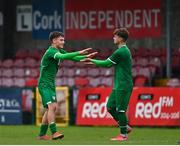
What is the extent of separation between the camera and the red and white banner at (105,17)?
1051 inches

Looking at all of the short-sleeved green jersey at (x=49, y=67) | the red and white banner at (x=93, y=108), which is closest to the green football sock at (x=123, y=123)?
the short-sleeved green jersey at (x=49, y=67)

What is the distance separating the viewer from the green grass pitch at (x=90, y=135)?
16.3 meters

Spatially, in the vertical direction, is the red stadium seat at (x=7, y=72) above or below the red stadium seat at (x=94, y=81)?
above

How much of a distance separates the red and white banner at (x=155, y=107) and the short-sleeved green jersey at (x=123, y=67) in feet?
15.8

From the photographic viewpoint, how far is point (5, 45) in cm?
3014

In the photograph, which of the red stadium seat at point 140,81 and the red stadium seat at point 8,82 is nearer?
the red stadium seat at point 140,81

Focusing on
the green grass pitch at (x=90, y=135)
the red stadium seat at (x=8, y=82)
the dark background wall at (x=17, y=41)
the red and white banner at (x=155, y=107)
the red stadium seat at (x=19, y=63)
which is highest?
the dark background wall at (x=17, y=41)

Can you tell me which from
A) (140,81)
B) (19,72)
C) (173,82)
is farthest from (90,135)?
(19,72)

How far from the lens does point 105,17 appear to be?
89.7 feet

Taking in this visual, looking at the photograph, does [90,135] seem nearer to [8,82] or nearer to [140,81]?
[140,81]

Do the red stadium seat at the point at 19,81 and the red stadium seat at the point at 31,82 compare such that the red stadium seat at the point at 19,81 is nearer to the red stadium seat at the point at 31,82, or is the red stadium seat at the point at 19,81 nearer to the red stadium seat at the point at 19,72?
the red stadium seat at the point at 19,72

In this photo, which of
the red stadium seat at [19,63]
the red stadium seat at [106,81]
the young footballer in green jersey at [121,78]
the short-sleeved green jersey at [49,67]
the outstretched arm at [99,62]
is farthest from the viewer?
the red stadium seat at [19,63]

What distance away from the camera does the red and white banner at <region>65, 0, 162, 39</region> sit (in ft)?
87.6

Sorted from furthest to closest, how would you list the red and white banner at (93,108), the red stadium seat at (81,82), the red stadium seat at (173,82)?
the red stadium seat at (81,82) → the red stadium seat at (173,82) → the red and white banner at (93,108)
